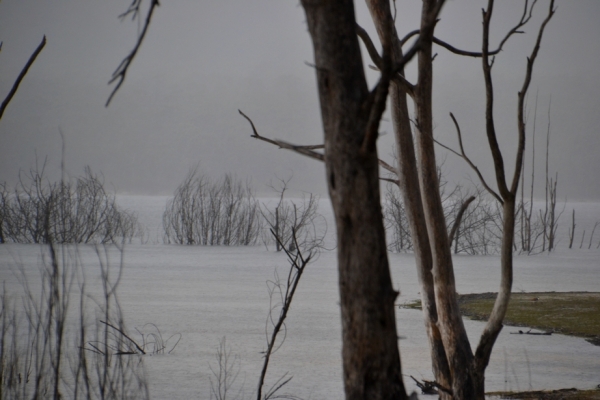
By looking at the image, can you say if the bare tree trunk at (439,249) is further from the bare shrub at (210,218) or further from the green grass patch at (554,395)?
the bare shrub at (210,218)

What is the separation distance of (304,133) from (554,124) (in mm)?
27116

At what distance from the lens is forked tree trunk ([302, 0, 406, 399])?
0.92 meters

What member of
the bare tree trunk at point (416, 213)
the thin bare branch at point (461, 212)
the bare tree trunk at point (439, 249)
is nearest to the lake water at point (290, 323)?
the bare tree trunk at point (416, 213)

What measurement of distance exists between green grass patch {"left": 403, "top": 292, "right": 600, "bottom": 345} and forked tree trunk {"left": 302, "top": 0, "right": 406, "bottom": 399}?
4.23 meters

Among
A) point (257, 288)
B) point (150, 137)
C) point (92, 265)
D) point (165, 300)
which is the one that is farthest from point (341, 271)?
point (150, 137)

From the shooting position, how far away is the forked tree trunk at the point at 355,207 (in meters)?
0.92

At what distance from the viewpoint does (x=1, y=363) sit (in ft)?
5.70

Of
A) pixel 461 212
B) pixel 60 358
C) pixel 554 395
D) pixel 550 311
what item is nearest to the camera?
pixel 60 358

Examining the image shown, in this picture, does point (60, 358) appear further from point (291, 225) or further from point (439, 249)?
point (291, 225)

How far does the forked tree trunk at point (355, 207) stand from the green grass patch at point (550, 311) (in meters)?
4.23

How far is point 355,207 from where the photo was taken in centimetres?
91

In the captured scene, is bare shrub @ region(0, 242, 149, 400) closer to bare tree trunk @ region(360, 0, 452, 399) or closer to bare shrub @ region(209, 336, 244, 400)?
bare shrub @ region(209, 336, 244, 400)

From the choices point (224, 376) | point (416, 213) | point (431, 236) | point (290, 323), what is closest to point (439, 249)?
point (431, 236)

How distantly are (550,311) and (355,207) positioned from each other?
5535 millimetres
